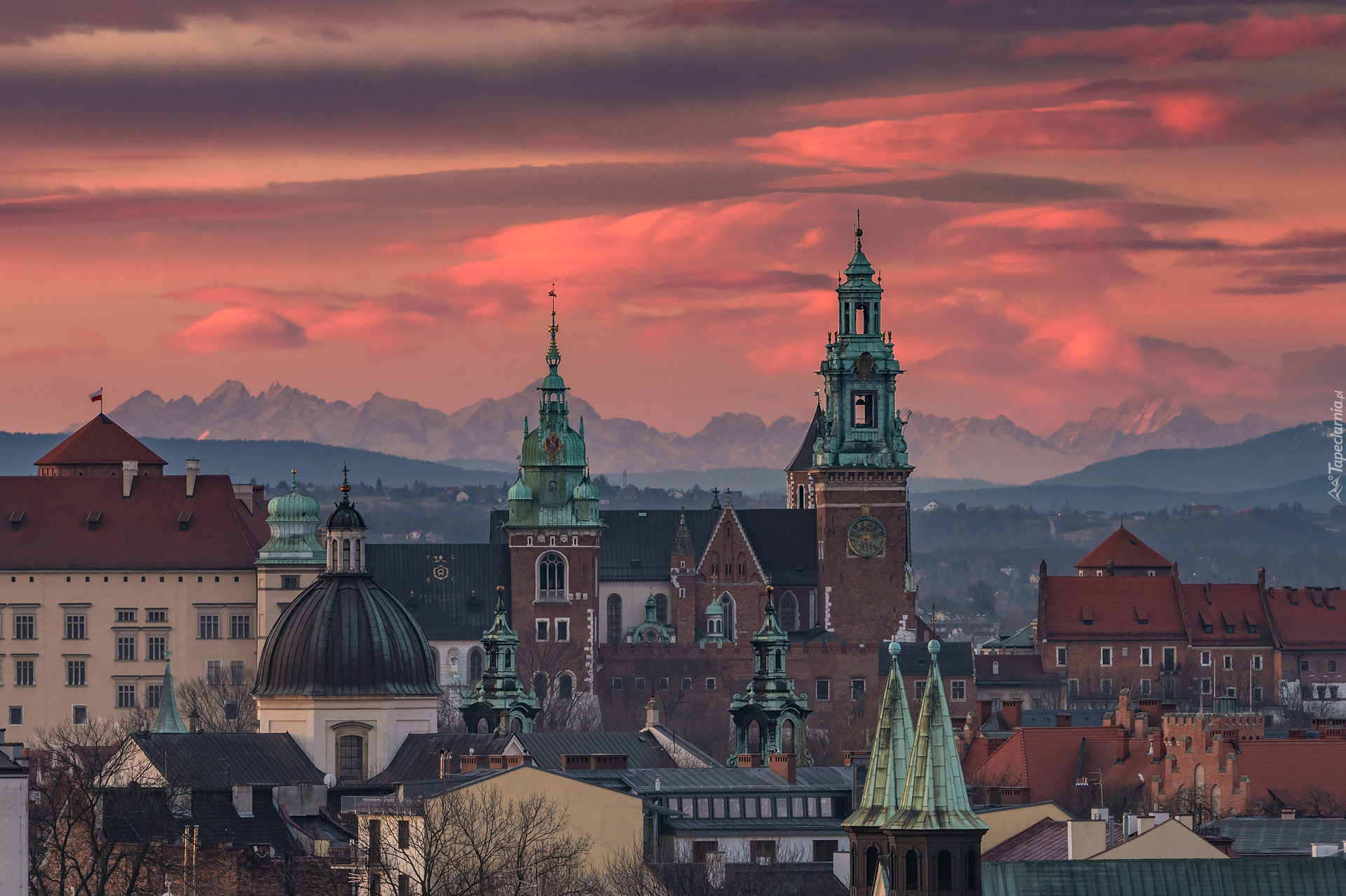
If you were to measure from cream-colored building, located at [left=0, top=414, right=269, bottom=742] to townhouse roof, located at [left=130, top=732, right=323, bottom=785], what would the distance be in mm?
56294

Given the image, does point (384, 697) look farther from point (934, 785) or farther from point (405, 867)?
point (934, 785)

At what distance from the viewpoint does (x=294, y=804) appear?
403 ft

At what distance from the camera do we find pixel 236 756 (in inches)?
4953

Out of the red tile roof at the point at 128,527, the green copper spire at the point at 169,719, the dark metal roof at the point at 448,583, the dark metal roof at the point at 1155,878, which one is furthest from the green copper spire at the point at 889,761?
the dark metal roof at the point at 448,583

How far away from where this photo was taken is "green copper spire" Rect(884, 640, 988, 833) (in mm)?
83688

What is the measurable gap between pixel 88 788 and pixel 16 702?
8993 centimetres

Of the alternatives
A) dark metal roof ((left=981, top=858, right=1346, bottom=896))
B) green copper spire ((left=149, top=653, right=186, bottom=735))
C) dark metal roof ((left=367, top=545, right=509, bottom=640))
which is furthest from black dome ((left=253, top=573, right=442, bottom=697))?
dark metal roof ((left=367, top=545, right=509, bottom=640))

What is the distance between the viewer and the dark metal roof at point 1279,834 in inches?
4136

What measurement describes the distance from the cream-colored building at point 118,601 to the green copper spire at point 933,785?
338 ft

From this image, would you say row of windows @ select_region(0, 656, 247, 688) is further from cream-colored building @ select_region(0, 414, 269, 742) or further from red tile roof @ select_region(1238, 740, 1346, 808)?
red tile roof @ select_region(1238, 740, 1346, 808)

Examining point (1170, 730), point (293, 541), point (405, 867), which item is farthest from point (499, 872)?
point (293, 541)

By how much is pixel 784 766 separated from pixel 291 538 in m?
65.2

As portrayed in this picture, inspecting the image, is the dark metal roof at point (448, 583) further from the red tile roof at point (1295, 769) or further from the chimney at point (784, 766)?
the chimney at point (784, 766)

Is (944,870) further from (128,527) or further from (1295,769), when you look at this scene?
(128,527)
